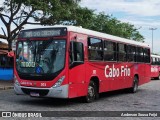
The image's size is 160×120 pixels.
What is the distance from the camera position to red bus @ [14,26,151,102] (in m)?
13.4

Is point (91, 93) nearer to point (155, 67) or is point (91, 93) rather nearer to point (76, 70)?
point (76, 70)

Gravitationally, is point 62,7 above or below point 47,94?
above

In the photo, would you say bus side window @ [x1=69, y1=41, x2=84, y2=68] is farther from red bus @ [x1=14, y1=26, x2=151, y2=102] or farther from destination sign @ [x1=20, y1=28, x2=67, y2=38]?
destination sign @ [x1=20, y1=28, x2=67, y2=38]

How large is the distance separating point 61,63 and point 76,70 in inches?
30.7

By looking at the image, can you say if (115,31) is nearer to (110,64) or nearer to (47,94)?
(110,64)

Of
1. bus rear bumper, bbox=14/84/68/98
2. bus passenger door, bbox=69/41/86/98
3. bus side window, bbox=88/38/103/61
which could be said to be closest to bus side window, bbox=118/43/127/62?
bus side window, bbox=88/38/103/61

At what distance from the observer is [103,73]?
16.3 metres

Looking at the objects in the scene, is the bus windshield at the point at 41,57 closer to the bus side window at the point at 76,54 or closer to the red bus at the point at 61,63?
the red bus at the point at 61,63

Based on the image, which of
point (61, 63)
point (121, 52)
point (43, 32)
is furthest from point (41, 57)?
point (121, 52)

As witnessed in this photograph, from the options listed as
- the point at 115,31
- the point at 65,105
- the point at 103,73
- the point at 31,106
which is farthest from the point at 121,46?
the point at 115,31

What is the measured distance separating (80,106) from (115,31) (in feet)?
119

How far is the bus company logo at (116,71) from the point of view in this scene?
16.8m

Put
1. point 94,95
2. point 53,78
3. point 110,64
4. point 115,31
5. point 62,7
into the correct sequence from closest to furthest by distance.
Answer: point 53,78, point 94,95, point 110,64, point 62,7, point 115,31

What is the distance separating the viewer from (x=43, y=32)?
14023 mm
